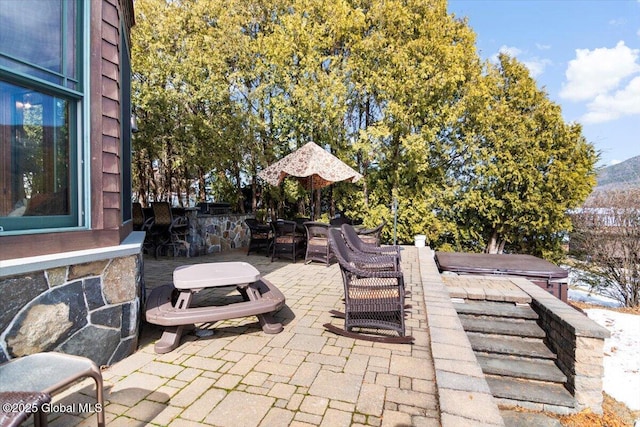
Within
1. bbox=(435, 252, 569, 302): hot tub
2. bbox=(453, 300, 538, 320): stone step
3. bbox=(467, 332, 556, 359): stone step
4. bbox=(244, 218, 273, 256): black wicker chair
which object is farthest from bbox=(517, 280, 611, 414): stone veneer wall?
bbox=(244, 218, 273, 256): black wicker chair

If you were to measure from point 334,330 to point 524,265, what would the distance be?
527 cm

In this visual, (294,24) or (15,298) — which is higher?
(294,24)

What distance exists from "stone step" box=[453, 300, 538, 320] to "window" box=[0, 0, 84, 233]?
4125 mm

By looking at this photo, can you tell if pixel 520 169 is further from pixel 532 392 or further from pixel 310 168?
pixel 532 392

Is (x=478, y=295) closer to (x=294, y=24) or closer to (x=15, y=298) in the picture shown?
(x=15, y=298)

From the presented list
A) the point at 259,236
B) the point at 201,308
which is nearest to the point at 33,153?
the point at 201,308

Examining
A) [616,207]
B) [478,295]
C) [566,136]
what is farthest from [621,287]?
[478,295]

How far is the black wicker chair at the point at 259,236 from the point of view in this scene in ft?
23.2

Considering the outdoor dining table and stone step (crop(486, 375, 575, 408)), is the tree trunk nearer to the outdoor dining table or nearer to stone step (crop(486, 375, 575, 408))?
stone step (crop(486, 375, 575, 408))

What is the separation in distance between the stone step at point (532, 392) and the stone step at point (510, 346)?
0.30 meters

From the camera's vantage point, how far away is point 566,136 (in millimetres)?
9523

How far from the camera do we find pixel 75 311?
6.92 ft

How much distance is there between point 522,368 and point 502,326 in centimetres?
53

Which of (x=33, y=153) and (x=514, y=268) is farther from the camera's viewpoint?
(x=514, y=268)
